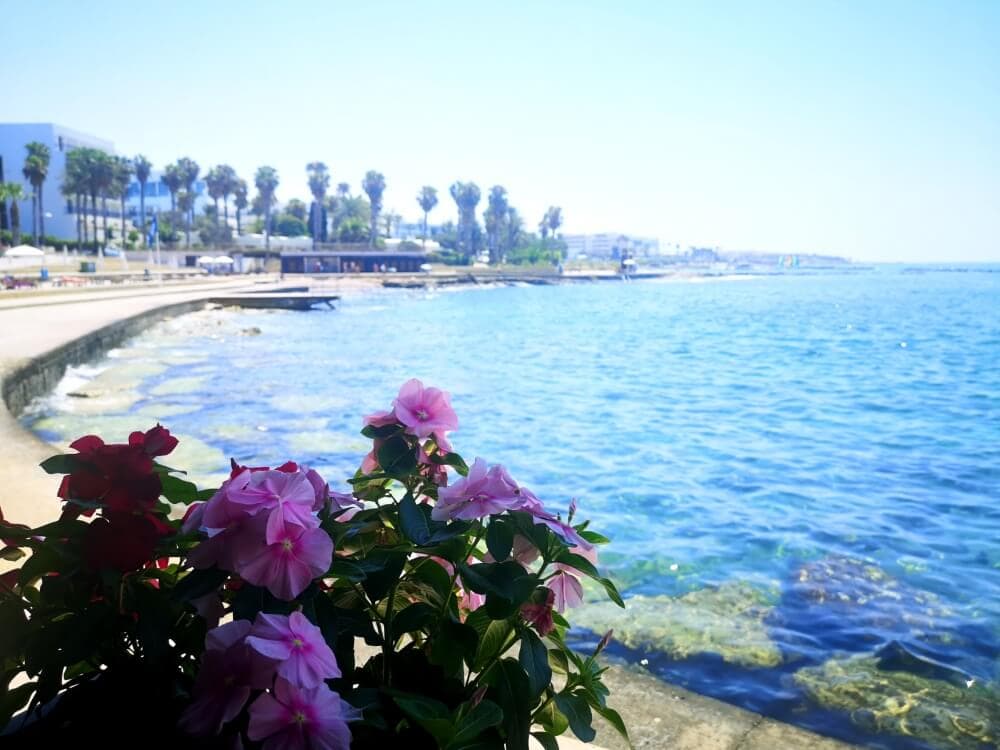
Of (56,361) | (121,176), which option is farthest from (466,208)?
(56,361)

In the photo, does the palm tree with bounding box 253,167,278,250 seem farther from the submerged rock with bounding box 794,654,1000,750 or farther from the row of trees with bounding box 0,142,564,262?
the submerged rock with bounding box 794,654,1000,750

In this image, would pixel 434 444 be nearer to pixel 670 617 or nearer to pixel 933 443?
pixel 670 617

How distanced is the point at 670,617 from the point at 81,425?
6.92 metres

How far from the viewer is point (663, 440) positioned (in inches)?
431

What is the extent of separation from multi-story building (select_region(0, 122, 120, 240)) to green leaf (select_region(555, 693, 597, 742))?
80636mm

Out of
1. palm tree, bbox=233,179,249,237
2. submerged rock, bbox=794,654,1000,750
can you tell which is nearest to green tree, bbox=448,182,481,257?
palm tree, bbox=233,179,249,237

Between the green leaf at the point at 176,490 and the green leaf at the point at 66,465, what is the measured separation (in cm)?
9

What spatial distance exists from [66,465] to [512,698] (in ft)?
Result: 2.08

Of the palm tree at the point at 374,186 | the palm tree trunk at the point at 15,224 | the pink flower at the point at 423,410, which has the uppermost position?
the palm tree at the point at 374,186

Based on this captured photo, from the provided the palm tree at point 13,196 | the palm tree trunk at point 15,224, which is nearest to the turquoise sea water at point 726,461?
the palm tree at point 13,196

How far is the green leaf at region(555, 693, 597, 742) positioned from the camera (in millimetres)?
1029

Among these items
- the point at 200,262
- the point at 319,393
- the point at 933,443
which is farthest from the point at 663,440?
the point at 200,262

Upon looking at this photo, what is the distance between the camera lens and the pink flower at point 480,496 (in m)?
1.01

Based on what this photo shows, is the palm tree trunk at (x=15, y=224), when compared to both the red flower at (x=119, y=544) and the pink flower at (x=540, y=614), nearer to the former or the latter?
the red flower at (x=119, y=544)
